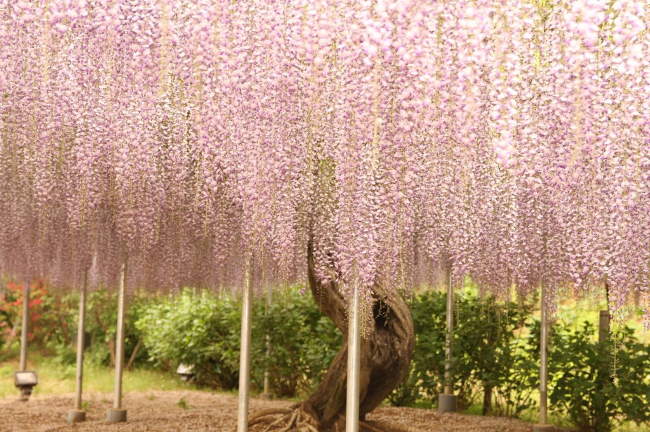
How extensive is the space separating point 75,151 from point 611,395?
4.21m

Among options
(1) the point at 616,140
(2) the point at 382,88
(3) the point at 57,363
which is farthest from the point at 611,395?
(3) the point at 57,363

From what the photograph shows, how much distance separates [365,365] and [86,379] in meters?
6.56

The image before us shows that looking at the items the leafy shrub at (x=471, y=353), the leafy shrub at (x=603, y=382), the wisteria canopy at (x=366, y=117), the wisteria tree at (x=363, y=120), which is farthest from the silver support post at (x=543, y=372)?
the wisteria canopy at (x=366, y=117)

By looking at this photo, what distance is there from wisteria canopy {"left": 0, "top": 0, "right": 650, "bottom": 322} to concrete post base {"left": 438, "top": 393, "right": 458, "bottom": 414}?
3.38 metres

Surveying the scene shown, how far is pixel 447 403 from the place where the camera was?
7.68 meters

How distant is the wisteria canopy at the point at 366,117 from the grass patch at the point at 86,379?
6.19 metres

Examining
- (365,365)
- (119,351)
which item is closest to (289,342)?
(119,351)

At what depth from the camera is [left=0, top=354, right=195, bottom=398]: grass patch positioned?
33.4ft

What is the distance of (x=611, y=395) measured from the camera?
6.33m

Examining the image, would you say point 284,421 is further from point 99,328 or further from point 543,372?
point 99,328

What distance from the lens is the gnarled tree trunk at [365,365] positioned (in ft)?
17.3

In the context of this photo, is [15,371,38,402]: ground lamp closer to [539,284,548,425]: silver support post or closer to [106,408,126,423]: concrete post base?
[106,408,126,423]: concrete post base

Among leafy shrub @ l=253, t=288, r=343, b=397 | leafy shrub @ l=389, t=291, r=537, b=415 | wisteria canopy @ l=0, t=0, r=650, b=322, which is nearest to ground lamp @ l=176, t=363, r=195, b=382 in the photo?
leafy shrub @ l=253, t=288, r=343, b=397

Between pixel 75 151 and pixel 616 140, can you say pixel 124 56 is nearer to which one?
pixel 75 151
